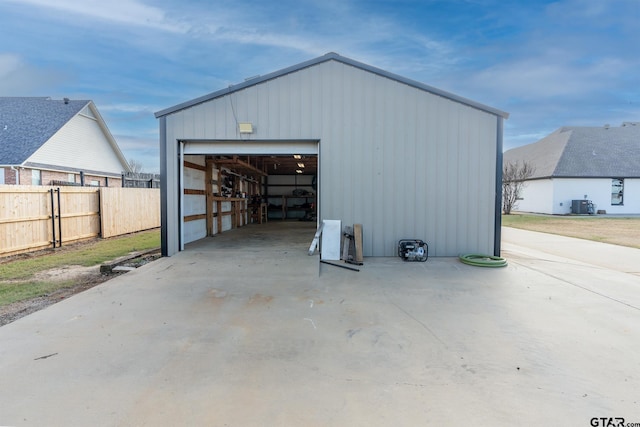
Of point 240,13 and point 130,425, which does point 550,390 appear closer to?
point 130,425

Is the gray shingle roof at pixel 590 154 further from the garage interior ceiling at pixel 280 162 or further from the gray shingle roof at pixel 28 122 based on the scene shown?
the gray shingle roof at pixel 28 122

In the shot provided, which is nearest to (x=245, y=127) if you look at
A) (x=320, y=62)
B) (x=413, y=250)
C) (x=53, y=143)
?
(x=320, y=62)

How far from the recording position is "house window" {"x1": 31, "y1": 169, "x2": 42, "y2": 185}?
14469mm

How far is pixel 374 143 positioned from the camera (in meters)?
7.09

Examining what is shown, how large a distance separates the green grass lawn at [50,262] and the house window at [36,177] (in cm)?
688

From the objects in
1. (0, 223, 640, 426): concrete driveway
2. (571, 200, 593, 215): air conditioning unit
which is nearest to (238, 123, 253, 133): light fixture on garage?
(0, 223, 640, 426): concrete driveway

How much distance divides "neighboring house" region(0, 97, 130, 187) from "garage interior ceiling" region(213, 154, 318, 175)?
22.4 ft

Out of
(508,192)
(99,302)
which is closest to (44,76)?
(99,302)

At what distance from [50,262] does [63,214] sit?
2.86m

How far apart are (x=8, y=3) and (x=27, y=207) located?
19.0 feet

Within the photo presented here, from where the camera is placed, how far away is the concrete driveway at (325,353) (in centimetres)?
201

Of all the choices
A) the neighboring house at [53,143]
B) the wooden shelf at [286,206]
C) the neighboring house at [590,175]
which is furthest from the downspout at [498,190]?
the neighboring house at [590,175]

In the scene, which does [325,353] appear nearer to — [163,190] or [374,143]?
[374,143]

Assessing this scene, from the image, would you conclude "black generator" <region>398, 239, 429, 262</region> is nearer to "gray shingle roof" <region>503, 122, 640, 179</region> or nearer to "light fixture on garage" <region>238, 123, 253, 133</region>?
"light fixture on garage" <region>238, 123, 253, 133</region>
